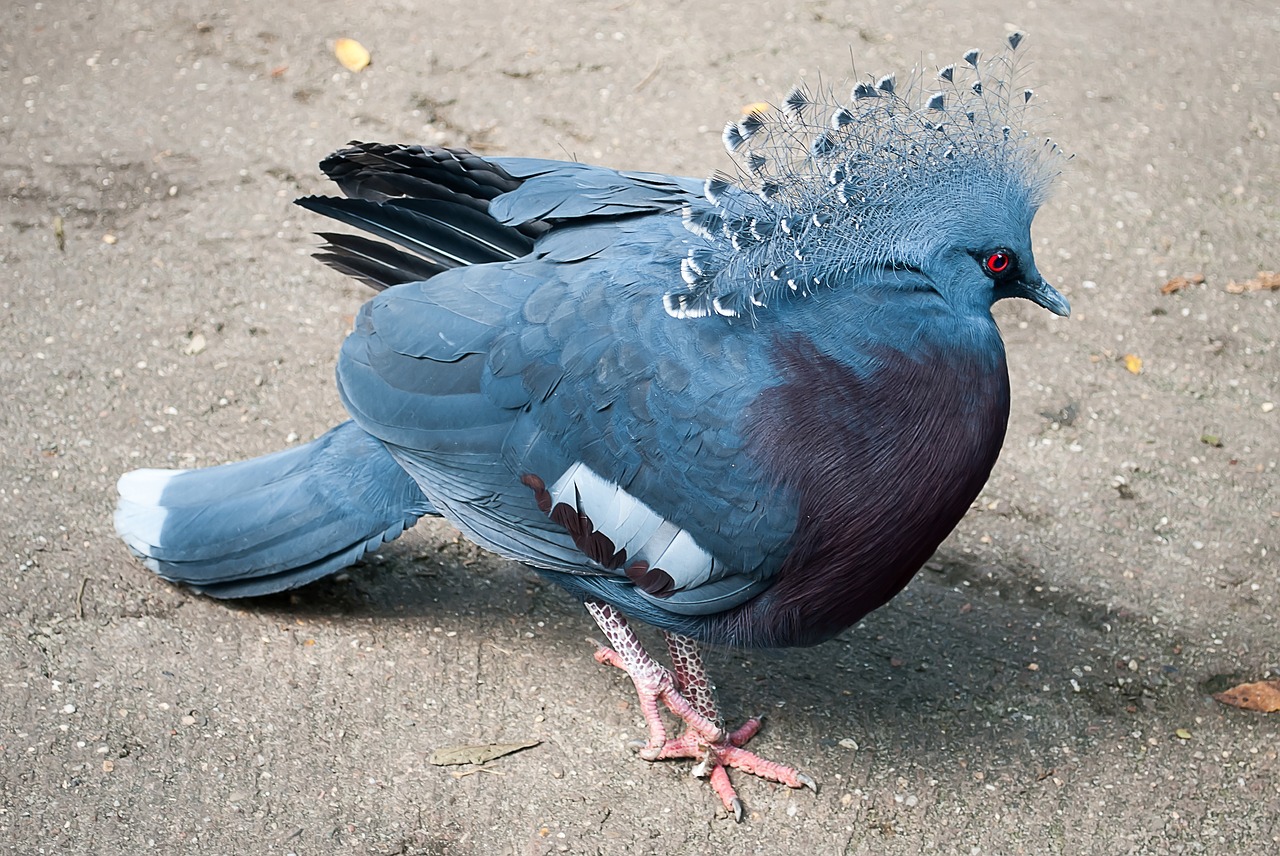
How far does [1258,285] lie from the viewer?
453cm

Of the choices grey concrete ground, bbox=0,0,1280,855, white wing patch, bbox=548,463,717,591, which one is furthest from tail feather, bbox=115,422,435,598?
white wing patch, bbox=548,463,717,591

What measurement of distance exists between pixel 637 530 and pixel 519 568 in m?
0.98

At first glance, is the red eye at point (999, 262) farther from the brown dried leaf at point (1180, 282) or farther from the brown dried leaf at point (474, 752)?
the brown dried leaf at point (1180, 282)

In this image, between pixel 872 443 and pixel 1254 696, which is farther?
pixel 1254 696

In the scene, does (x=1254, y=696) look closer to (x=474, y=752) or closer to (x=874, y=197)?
(x=874, y=197)

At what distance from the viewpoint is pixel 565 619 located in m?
3.25

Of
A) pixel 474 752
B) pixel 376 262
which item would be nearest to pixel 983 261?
pixel 376 262

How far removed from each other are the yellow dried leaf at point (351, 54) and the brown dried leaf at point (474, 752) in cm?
338

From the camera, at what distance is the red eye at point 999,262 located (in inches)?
93.2

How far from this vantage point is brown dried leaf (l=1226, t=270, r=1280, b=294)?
4.51 m

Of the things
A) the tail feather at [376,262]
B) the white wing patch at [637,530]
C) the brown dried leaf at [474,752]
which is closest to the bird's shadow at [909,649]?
the brown dried leaf at [474,752]

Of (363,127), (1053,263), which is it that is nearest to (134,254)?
(363,127)

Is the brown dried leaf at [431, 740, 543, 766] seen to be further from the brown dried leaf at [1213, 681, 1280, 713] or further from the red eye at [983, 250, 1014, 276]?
the brown dried leaf at [1213, 681, 1280, 713]

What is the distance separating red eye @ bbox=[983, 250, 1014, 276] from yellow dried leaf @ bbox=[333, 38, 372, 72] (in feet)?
11.8
